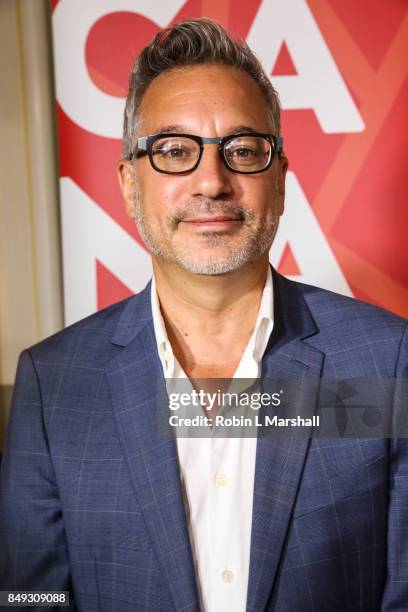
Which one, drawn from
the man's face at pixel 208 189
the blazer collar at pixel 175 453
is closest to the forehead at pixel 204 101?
the man's face at pixel 208 189

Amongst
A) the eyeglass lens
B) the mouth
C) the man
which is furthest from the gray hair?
the mouth

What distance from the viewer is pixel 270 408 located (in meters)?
1.14

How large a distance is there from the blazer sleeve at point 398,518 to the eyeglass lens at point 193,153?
484mm

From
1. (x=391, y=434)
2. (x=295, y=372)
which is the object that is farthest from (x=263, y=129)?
(x=391, y=434)

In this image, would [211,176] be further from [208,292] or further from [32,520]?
[32,520]

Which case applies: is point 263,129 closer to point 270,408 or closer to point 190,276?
point 190,276

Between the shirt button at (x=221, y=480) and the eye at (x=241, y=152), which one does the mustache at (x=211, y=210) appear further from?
the shirt button at (x=221, y=480)

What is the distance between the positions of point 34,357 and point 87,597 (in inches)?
17.0

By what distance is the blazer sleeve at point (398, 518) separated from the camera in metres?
1.12

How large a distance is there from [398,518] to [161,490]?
41 centimetres

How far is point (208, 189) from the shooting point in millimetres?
1104

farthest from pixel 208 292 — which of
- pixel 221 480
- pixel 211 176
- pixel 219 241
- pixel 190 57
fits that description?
pixel 190 57

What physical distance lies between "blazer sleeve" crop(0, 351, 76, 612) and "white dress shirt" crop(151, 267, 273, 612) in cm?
25

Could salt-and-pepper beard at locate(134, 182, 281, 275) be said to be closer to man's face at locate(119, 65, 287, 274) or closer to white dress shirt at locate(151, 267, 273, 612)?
man's face at locate(119, 65, 287, 274)
